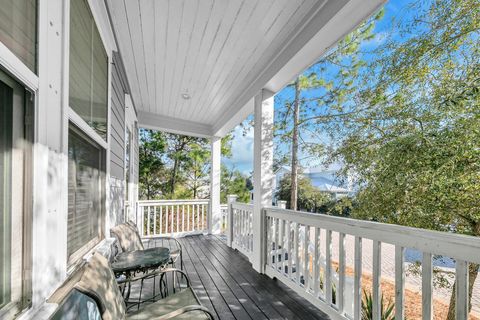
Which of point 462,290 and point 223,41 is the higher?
point 223,41

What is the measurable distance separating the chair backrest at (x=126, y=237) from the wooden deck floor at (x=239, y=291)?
2.99 feet

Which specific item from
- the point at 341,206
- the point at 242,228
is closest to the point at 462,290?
the point at 341,206

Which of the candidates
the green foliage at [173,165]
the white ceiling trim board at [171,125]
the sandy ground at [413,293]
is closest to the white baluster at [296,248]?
the sandy ground at [413,293]

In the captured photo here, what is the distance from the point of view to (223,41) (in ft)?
9.49

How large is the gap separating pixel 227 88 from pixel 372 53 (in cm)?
246

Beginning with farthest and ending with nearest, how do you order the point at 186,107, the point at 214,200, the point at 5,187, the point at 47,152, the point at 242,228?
the point at 214,200
the point at 186,107
the point at 242,228
the point at 47,152
the point at 5,187

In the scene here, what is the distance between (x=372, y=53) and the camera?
2285mm

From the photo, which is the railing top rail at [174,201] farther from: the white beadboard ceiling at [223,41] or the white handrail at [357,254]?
the white handrail at [357,254]

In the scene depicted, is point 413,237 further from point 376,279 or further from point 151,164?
point 151,164

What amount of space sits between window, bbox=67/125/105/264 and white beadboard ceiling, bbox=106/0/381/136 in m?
1.45

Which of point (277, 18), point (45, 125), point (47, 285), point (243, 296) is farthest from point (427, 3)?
point (243, 296)

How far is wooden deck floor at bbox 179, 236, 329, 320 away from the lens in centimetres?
248

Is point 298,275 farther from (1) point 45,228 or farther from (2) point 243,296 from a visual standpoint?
(1) point 45,228

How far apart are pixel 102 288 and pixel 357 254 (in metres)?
1.86
